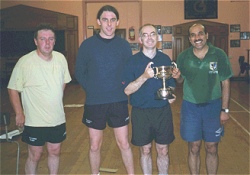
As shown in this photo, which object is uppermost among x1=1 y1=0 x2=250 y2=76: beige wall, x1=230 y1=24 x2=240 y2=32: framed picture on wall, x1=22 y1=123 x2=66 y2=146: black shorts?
x1=1 y1=0 x2=250 y2=76: beige wall

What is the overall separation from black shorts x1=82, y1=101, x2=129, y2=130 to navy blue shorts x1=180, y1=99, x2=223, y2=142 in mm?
535

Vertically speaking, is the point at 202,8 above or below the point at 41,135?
above

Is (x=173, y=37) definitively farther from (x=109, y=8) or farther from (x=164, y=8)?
(x=109, y=8)

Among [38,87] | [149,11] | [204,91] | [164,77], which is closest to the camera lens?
[164,77]

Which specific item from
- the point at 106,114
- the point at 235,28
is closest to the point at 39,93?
the point at 106,114

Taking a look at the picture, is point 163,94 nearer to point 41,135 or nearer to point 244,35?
point 41,135

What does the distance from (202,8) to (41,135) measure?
34.5ft

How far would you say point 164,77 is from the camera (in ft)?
8.99

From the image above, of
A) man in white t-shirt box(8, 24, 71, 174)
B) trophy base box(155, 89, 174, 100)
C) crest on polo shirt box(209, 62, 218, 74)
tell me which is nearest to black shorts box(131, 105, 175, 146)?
trophy base box(155, 89, 174, 100)

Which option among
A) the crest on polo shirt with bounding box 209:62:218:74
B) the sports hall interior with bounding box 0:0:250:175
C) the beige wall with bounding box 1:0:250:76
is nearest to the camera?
the crest on polo shirt with bounding box 209:62:218:74

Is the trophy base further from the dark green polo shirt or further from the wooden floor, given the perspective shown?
the wooden floor

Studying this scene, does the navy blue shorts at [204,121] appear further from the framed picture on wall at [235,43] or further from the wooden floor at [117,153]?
the framed picture on wall at [235,43]

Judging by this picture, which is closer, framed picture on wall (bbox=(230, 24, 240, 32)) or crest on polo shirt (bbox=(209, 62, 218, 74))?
crest on polo shirt (bbox=(209, 62, 218, 74))

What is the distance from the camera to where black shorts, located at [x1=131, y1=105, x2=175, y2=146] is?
113 inches
